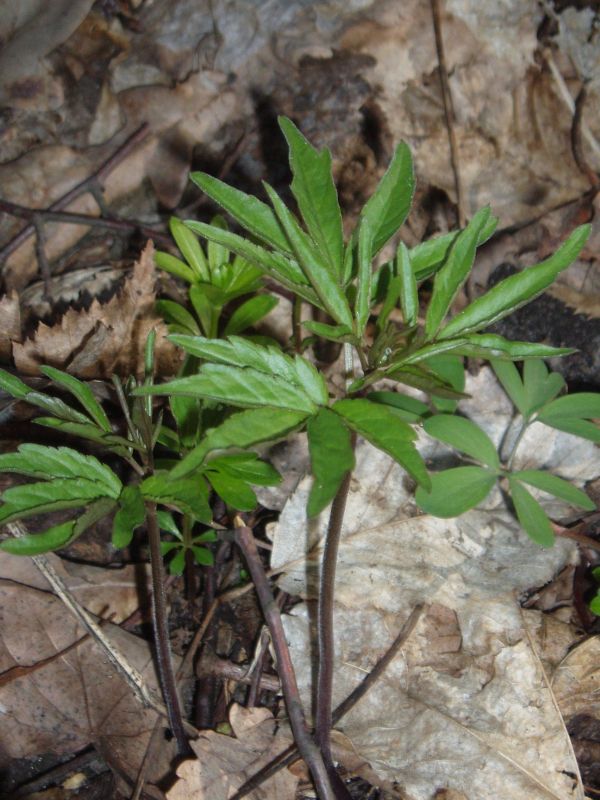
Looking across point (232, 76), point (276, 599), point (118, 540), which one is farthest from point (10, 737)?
point (232, 76)

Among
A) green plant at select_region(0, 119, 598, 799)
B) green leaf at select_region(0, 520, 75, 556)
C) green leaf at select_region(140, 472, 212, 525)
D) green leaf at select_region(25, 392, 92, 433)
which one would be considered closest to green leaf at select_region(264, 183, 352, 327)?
green plant at select_region(0, 119, 598, 799)

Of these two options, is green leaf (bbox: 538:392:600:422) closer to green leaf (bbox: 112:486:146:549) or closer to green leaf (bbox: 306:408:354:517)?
green leaf (bbox: 306:408:354:517)

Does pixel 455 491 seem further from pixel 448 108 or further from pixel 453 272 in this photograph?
pixel 448 108

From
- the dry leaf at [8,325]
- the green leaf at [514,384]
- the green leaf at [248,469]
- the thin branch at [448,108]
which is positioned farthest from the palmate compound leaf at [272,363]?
the thin branch at [448,108]

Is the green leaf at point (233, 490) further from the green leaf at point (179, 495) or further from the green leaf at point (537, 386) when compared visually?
the green leaf at point (537, 386)

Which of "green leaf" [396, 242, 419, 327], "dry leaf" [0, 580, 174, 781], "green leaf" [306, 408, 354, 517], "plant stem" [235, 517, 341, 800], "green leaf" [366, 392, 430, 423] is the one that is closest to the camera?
"green leaf" [306, 408, 354, 517]
